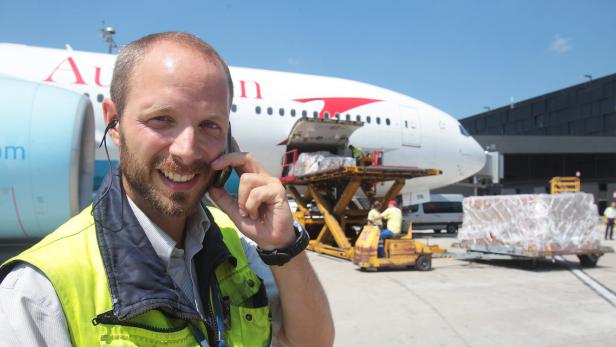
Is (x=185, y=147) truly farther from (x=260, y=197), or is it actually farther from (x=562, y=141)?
(x=562, y=141)

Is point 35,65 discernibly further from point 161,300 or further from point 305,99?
point 161,300

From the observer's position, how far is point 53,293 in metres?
0.96

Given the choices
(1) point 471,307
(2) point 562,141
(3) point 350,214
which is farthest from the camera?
(2) point 562,141

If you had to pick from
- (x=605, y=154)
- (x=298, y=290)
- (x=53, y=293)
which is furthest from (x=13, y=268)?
(x=605, y=154)

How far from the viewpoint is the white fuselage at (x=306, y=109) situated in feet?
30.9

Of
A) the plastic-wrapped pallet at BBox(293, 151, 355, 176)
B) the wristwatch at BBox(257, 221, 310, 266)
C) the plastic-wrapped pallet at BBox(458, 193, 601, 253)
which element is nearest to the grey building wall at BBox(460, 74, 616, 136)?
the plastic-wrapped pallet at BBox(458, 193, 601, 253)

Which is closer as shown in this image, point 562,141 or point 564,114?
point 562,141

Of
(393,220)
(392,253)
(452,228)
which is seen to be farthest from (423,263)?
(452,228)

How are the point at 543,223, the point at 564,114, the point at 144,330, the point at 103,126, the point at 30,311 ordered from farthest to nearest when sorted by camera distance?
1. the point at 564,114
2. the point at 103,126
3. the point at 543,223
4. the point at 144,330
5. the point at 30,311

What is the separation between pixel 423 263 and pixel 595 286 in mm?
2898

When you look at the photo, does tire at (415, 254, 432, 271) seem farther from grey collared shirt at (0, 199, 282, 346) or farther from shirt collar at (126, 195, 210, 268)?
grey collared shirt at (0, 199, 282, 346)

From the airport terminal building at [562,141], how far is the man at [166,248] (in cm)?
3402

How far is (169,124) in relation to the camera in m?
1.20

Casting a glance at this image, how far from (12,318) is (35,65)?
396 inches
